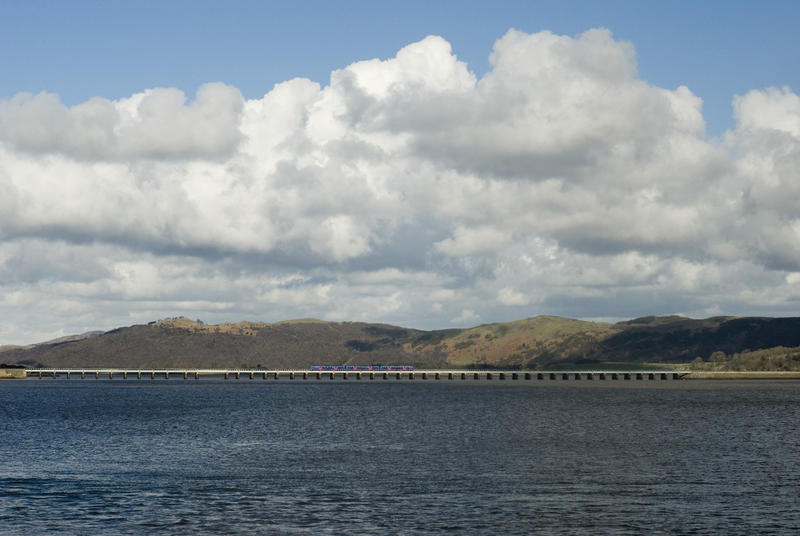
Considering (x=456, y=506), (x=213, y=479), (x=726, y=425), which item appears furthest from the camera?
(x=726, y=425)

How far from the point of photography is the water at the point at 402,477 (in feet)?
135

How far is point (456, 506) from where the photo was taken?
44.8 metres

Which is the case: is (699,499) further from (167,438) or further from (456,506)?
(167,438)

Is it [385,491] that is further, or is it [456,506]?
[385,491]

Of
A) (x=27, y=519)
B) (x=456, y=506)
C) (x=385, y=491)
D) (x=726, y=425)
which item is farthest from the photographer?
(x=726, y=425)

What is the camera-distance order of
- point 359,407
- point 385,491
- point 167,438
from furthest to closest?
1. point 359,407
2. point 167,438
3. point 385,491

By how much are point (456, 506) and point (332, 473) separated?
14.7 meters

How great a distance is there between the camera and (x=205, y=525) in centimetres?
4062

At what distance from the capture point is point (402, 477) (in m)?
55.3

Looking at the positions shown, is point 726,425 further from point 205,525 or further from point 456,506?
point 205,525

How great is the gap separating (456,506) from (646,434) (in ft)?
151

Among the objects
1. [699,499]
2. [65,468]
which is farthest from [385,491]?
[65,468]

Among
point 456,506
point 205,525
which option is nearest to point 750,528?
point 456,506

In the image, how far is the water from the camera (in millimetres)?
41250
